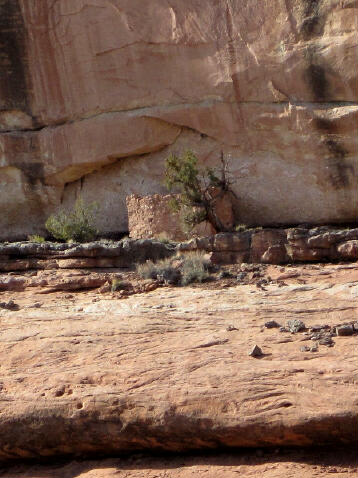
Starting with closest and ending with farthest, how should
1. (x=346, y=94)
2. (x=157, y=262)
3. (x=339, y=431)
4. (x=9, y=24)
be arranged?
1. (x=339, y=431)
2. (x=157, y=262)
3. (x=346, y=94)
4. (x=9, y=24)

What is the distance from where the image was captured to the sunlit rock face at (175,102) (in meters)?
14.0

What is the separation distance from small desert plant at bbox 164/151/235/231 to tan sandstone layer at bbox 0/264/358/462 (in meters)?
6.31

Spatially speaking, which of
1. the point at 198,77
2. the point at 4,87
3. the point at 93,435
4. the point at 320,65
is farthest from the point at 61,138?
the point at 93,435

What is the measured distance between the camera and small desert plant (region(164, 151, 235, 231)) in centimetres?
1380

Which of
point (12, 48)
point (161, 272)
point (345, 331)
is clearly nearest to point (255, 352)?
point (345, 331)

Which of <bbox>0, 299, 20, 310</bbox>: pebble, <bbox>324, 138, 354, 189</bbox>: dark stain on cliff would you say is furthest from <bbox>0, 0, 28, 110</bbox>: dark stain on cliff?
<bbox>0, 299, 20, 310</bbox>: pebble

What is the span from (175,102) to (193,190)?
2.37m

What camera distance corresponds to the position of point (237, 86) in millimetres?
14805

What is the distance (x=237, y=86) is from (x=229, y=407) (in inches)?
401

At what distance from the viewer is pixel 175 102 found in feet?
51.2

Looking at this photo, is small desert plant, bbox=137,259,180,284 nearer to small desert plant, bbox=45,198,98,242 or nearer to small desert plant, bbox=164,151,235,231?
small desert plant, bbox=164,151,235,231

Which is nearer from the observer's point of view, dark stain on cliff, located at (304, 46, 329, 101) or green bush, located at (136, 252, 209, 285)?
green bush, located at (136, 252, 209, 285)

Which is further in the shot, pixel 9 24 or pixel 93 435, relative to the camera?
pixel 9 24

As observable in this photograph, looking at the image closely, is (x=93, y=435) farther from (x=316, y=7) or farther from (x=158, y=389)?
(x=316, y=7)
